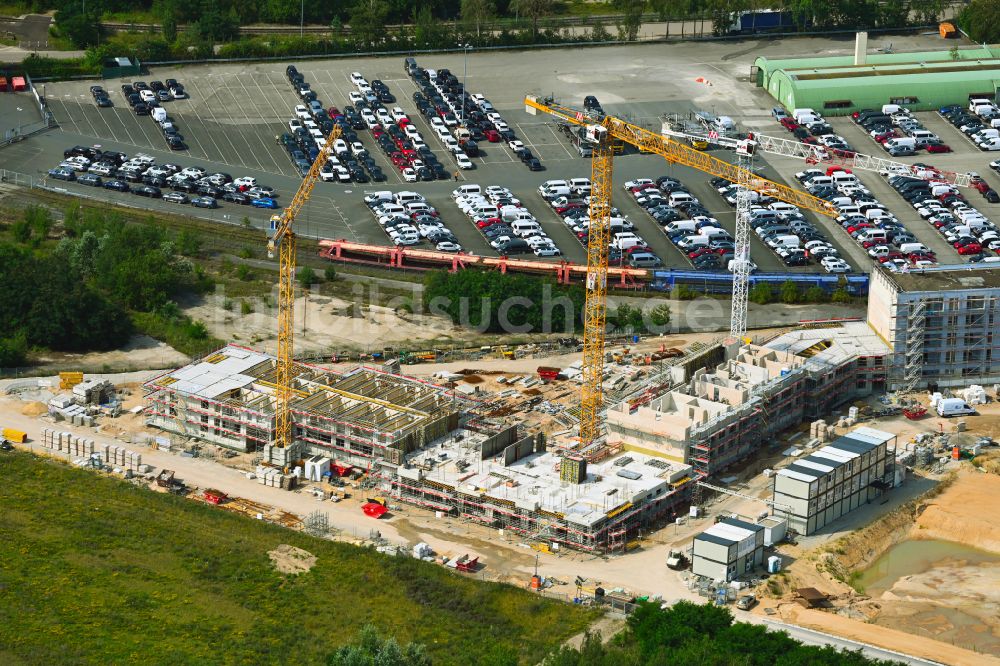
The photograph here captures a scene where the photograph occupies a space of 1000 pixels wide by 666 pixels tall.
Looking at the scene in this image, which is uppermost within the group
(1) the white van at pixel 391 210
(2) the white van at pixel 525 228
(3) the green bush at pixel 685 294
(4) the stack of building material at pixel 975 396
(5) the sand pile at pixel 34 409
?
(1) the white van at pixel 391 210

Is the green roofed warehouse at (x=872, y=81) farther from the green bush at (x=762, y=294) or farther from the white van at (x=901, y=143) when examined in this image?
the green bush at (x=762, y=294)

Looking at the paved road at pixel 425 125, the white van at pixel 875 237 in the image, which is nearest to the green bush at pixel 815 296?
the paved road at pixel 425 125

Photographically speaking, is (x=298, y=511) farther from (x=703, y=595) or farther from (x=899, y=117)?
(x=899, y=117)


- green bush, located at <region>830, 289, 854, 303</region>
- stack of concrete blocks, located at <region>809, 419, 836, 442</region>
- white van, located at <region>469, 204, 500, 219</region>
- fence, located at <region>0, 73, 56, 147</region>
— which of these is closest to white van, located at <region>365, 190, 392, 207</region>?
white van, located at <region>469, 204, 500, 219</region>

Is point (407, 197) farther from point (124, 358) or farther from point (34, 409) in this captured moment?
point (34, 409)

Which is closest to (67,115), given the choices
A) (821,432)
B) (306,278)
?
(306,278)

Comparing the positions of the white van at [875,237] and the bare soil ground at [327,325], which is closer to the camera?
the bare soil ground at [327,325]
